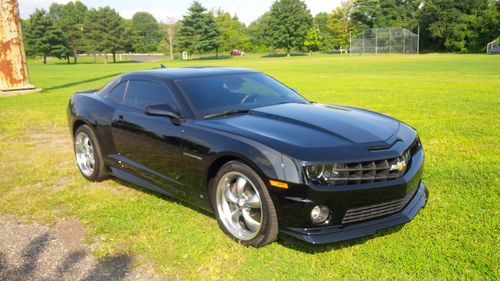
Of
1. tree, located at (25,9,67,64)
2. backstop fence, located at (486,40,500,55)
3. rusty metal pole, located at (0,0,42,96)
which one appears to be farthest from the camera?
tree, located at (25,9,67,64)

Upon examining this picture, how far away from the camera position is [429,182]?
524 centimetres

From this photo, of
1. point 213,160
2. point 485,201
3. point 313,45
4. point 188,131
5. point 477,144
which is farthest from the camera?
point 313,45

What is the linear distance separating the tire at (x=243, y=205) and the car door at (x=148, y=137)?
0.54 metres

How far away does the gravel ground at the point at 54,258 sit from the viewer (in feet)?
11.1

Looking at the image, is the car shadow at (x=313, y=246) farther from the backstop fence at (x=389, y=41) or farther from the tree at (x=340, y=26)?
the tree at (x=340, y=26)

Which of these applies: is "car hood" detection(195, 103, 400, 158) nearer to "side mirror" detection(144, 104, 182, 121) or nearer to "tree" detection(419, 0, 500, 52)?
"side mirror" detection(144, 104, 182, 121)

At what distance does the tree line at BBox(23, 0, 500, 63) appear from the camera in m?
66.0

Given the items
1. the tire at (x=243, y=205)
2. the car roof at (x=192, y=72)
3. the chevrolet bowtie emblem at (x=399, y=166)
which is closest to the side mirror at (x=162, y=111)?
the car roof at (x=192, y=72)

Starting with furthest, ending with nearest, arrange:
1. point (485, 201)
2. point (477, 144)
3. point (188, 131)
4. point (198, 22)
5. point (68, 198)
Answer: point (198, 22)
point (477, 144)
point (68, 198)
point (485, 201)
point (188, 131)

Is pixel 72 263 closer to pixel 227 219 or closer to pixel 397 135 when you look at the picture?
pixel 227 219

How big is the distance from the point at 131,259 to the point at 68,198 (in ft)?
6.34

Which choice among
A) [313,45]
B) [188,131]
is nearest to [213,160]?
[188,131]

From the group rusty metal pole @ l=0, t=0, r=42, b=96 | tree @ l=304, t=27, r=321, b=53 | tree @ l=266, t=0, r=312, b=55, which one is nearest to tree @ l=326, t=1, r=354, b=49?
tree @ l=304, t=27, r=321, b=53

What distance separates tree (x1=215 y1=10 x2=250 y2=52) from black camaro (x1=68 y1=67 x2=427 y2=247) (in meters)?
78.9
